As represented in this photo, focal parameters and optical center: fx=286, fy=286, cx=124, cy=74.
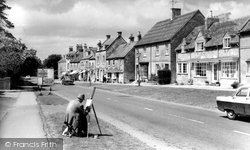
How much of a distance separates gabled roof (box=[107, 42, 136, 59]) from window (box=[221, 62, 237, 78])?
92.4 ft

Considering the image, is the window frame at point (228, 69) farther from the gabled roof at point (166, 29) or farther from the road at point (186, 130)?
the road at point (186, 130)

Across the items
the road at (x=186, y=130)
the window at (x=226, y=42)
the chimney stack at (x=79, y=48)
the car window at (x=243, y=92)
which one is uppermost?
the chimney stack at (x=79, y=48)

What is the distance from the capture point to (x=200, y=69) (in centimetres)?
3844

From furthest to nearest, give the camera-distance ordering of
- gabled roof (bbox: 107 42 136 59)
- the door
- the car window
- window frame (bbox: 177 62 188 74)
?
gabled roof (bbox: 107 42 136 59), window frame (bbox: 177 62 188 74), the door, the car window

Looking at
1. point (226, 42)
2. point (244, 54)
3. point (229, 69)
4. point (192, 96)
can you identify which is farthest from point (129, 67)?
point (192, 96)

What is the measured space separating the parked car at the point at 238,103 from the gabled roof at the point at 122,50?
A: 146 feet

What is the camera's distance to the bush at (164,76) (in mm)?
42125

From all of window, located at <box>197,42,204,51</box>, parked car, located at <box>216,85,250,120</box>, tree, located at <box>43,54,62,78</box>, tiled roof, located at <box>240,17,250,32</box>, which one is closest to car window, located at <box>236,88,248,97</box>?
parked car, located at <box>216,85,250,120</box>

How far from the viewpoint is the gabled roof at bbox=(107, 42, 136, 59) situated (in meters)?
60.7

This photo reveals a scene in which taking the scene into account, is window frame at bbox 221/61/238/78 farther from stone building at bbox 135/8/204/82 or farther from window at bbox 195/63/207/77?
stone building at bbox 135/8/204/82

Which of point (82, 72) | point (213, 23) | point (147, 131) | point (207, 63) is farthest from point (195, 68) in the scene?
point (82, 72)

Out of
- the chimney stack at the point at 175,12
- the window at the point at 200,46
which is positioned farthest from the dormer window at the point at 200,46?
the chimney stack at the point at 175,12

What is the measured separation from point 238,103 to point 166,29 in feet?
119

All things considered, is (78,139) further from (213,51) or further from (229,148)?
(213,51)
